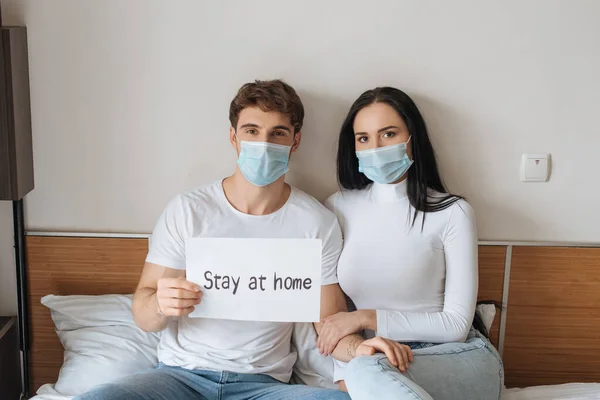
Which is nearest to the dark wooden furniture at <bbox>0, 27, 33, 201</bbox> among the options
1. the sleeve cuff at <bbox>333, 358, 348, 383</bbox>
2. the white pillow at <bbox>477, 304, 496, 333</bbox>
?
the sleeve cuff at <bbox>333, 358, 348, 383</bbox>

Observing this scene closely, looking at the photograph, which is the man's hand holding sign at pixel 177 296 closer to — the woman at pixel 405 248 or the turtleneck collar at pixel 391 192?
the woman at pixel 405 248

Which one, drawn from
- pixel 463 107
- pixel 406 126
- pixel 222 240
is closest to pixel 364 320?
pixel 222 240

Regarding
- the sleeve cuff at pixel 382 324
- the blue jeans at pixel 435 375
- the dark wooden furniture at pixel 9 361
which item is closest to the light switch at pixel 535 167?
the blue jeans at pixel 435 375

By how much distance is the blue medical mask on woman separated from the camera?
1.65 m

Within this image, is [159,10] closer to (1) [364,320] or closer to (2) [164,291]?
(2) [164,291]

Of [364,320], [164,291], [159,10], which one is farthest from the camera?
[159,10]

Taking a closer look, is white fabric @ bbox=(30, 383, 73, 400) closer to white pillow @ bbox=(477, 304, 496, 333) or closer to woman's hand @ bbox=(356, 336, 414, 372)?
woman's hand @ bbox=(356, 336, 414, 372)

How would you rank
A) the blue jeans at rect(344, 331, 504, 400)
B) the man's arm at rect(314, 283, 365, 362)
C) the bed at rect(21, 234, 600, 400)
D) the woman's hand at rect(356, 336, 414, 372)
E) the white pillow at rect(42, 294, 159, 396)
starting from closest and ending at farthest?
the blue jeans at rect(344, 331, 504, 400) → the woman's hand at rect(356, 336, 414, 372) → the man's arm at rect(314, 283, 365, 362) → the white pillow at rect(42, 294, 159, 396) → the bed at rect(21, 234, 600, 400)

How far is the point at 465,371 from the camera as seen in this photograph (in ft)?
4.87

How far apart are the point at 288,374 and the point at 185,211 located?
53 centimetres

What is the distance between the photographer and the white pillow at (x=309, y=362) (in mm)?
1707

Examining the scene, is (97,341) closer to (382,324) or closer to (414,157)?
(382,324)

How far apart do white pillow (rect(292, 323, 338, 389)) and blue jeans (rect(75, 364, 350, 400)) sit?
0.11 meters

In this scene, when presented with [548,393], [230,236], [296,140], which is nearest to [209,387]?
[230,236]
